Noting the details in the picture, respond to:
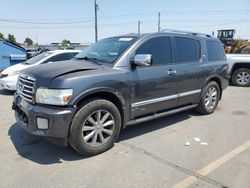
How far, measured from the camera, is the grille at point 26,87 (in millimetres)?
3609

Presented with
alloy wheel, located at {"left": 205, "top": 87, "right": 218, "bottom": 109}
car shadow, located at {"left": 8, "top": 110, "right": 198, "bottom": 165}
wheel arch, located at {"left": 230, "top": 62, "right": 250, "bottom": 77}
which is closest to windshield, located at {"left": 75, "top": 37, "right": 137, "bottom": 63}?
car shadow, located at {"left": 8, "top": 110, "right": 198, "bottom": 165}

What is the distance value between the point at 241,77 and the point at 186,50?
6425 mm

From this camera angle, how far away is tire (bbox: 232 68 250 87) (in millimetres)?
10336

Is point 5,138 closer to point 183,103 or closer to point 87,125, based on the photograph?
point 87,125

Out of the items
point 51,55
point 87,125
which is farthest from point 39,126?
point 51,55

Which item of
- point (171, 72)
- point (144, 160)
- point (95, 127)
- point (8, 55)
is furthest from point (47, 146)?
point (8, 55)

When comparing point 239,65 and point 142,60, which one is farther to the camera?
point 239,65

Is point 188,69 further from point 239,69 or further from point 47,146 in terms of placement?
point 239,69

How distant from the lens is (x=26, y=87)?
376cm

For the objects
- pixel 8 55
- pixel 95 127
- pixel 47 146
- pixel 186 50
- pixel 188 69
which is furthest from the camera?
pixel 8 55

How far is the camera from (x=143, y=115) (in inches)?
173

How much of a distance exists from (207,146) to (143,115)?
1.17m

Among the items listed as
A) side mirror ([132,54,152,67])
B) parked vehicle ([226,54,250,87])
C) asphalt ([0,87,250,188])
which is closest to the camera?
asphalt ([0,87,250,188])

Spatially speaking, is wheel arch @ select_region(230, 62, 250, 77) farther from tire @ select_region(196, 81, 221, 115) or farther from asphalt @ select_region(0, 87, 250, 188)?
asphalt @ select_region(0, 87, 250, 188)
